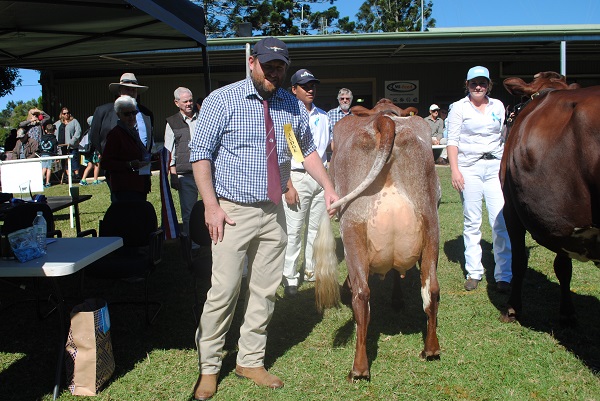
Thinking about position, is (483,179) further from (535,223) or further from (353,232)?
(353,232)

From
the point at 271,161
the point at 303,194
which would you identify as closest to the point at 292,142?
the point at 271,161

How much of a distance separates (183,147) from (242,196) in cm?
336

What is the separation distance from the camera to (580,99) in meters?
3.44

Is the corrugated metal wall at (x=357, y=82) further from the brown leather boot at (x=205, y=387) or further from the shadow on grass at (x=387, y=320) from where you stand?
the brown leather boot at (x=205, y=387)

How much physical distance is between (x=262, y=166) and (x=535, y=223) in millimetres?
1915

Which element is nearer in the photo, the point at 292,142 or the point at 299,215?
the point at 292,142

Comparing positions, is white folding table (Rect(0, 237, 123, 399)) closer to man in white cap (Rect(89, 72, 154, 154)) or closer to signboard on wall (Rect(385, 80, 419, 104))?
man in white cap (Rect(89, 72, 154, 154))

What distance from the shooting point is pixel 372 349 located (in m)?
4.15

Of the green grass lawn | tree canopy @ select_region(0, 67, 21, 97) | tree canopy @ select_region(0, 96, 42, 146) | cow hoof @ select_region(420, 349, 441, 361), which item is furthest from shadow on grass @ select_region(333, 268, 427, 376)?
tree canopy @ select_region(0, 96, 42, 146)

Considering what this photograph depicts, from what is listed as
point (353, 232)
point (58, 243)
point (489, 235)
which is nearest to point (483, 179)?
point (353, 232)

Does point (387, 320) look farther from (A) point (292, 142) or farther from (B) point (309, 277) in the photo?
(A) point (292, 142)

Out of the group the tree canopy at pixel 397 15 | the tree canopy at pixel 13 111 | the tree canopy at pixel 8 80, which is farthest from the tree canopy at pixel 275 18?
the tree canopy at pixel 13 111

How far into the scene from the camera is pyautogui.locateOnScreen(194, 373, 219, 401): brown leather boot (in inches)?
134

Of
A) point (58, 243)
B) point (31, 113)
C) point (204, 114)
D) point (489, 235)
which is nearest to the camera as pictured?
point (204, 114)
